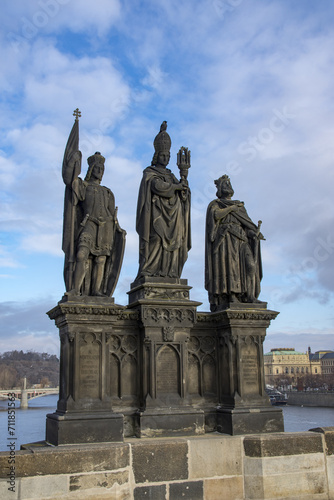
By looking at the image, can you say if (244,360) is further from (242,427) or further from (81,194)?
(81,194)

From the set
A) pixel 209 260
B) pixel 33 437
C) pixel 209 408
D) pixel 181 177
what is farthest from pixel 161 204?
pixel 33 437

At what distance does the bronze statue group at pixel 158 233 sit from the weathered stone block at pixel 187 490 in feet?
11.0

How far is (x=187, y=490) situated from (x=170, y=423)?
3.86ft

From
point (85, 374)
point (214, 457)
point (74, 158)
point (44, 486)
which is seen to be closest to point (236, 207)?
point (74, 158)

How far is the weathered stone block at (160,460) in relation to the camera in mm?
8281

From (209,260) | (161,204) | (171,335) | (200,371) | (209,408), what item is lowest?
(209,408)

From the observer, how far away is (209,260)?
1079 centimetres

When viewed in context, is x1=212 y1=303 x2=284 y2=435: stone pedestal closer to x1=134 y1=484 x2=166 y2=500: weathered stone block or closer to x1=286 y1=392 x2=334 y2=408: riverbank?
x1=134 y1=484 x2=166 y2=500: weathered stone block

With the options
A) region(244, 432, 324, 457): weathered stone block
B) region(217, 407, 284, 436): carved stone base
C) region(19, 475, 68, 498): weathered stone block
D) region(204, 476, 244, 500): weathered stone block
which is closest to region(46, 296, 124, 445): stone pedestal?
region(19, 475, 68, 498): weathered stone block

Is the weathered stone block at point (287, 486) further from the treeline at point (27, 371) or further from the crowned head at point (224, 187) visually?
the treeline at point (27, 371)

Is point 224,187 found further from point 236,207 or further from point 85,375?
point 85,375

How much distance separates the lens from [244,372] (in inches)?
391

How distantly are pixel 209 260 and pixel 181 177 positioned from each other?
181cm

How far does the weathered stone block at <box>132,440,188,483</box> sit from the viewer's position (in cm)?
828
